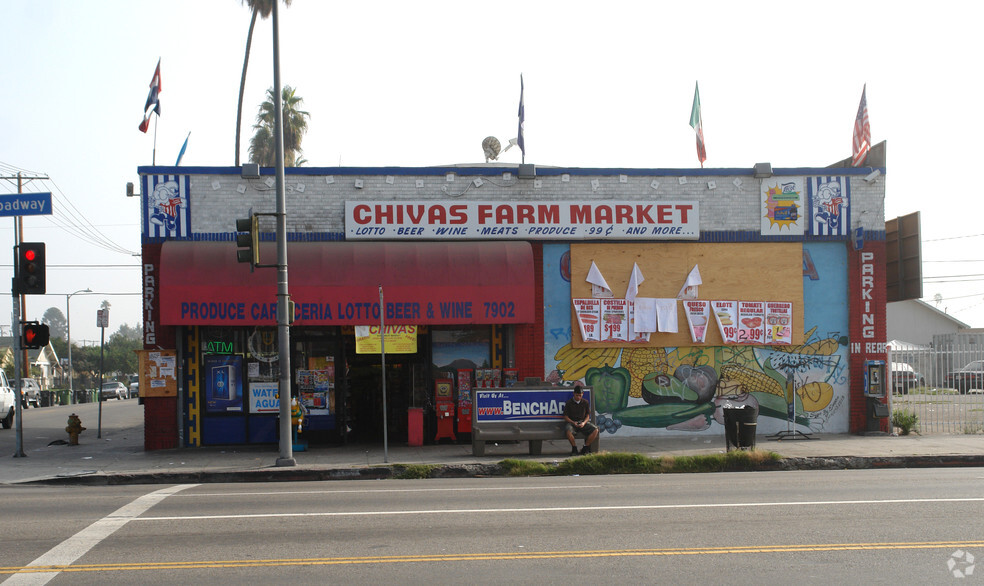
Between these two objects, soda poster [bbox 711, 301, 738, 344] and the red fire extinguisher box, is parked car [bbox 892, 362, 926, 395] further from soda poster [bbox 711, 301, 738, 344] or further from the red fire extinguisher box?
the red fire extinguisher box

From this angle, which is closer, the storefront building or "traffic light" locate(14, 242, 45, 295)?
"traffic light" locate(14, 242, 45, 295)

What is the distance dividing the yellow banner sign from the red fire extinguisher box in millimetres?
1217

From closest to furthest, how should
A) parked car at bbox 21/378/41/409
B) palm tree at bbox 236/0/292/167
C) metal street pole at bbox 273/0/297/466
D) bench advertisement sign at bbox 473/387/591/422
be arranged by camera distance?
metal street pole at bbox 273/0/297/466 → bench advertisement sign at bbox 473/387/591/422 → palm tree at bbox 236/0/292/167 → parked car at bbox 21/378/41/409

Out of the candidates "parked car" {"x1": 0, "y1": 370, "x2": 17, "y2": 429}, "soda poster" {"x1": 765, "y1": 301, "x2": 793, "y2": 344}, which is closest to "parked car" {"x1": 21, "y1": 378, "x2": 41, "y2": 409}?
"parked car" {"x1": 0, "y1": 370, "x2": 17, "y2": 429}

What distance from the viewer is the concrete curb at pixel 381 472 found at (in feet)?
46.4

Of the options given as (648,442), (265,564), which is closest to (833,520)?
(265,564)

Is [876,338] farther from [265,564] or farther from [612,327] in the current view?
[265,564]

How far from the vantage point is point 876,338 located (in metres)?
19.4

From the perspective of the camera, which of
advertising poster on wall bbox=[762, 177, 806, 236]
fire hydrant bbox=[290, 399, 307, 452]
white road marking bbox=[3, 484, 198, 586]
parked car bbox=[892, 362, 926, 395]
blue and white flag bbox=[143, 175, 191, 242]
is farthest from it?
parked car bbox=[892, 362, 926, 395]

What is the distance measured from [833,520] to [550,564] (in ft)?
11.9

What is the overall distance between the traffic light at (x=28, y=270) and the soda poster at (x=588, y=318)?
1130 cm

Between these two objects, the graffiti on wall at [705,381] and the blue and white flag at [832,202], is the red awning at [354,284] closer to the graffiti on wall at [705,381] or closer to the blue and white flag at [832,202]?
the graffiti on wall at [705,381]

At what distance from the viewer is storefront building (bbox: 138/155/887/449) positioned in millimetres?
17641

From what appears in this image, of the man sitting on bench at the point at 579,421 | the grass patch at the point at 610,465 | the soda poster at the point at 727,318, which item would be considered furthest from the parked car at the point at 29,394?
the grass patch at the point at 610,465
